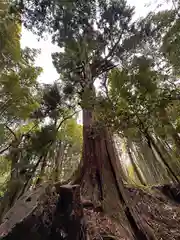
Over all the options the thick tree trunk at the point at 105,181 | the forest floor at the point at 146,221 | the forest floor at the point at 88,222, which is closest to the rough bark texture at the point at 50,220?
the forest floor at the point at 88,222

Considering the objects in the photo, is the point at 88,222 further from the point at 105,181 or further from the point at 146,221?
the point at 146,221

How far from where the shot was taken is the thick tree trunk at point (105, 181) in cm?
352

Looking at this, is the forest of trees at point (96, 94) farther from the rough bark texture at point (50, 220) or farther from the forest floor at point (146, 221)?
the rough bark texture at point (50, 220)

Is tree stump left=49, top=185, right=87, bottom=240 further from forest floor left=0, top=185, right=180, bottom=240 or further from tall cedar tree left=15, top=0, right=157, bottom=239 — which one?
tall cedar tree left=15, top=0, right=157, bottom=239

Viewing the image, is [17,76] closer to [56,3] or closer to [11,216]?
[56,3]

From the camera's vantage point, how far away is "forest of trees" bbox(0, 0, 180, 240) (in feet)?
12.2

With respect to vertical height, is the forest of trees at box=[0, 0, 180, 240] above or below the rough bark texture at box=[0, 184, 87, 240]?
above

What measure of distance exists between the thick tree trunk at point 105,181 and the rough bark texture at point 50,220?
2.74 ft

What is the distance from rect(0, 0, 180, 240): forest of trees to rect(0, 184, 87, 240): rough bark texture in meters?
0.78

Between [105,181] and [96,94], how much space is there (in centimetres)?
190

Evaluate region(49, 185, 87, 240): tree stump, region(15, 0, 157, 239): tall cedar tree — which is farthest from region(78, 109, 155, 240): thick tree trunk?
region(49, 185, 87, 240): tree stump

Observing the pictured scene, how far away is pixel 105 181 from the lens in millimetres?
4148

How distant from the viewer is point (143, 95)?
11.9 feet

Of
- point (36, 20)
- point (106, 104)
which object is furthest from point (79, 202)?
point (36, 20)
